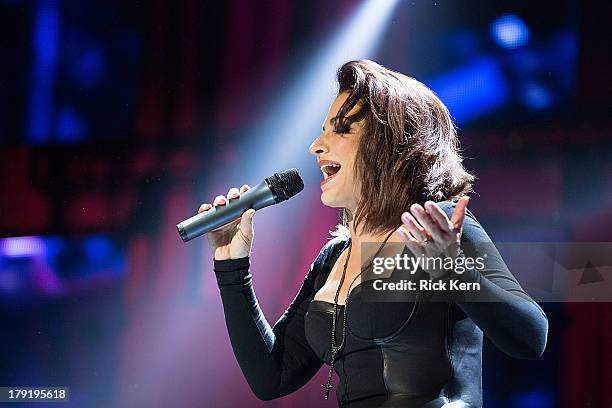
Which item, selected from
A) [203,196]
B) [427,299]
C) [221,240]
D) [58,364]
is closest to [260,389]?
[221,240]

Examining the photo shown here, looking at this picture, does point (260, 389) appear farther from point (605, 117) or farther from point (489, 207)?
point (605, 117)

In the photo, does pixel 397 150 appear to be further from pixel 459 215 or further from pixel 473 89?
pixel 473 89

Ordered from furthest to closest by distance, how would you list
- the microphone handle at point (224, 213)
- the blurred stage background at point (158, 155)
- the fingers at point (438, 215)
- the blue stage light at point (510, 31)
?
1. the blurred stage background at point (158, 155)
2. the blue stage light at point (510, 31)
3. the microphone handle at point (224, 213)
4. the fingers at point (438, 215)

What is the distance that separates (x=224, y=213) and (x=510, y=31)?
949 millimetres

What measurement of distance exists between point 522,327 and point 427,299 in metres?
0.16

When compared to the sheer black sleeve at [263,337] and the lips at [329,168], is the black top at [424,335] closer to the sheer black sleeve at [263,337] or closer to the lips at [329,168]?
the sheer black sleeve at [263,337]

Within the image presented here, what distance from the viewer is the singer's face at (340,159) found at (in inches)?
55.1

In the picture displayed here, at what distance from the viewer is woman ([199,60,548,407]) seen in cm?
115

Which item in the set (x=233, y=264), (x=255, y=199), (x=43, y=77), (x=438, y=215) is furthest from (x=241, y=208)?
(x=43, y=77)

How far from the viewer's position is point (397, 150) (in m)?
1.35

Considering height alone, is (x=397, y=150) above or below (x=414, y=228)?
above

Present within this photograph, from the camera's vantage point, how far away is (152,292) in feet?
6.94

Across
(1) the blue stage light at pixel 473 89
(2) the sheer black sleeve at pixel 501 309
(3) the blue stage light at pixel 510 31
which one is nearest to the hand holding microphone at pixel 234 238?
(2) the sheer black sleeve at pixel 501 309

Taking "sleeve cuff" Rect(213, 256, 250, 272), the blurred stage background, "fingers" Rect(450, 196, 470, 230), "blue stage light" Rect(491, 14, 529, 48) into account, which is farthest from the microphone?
"blue stage light" Rect(491, 14, 529, 48)
